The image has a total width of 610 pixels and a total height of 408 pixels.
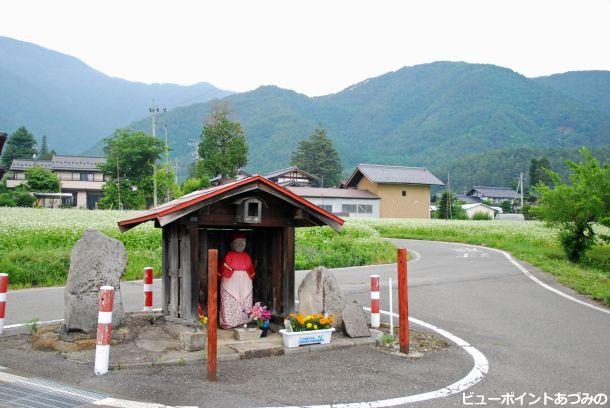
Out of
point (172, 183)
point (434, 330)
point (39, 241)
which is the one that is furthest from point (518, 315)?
point (172, 183)

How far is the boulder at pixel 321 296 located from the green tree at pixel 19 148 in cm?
7624

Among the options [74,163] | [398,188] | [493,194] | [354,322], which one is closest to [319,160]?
[398,188]

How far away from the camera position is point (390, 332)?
327 inches

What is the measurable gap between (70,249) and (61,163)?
57104mm

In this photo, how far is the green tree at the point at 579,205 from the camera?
60.7 feet

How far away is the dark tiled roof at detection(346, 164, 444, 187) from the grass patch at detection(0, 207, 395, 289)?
30.8m

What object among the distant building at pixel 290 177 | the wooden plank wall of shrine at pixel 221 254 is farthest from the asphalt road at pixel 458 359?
the distant building at pixel 290 177

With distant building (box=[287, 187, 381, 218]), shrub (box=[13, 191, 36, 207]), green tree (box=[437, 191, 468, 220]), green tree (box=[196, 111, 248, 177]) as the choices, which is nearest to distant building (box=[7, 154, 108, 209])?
green tree (box=[196, 111, 248, 177])

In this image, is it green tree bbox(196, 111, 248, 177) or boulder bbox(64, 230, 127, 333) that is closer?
boulder bbox(64, 230, 127, 333)

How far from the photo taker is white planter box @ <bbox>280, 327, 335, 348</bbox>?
7234 millimetres

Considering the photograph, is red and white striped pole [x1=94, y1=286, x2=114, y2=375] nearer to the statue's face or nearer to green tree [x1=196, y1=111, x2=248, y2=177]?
the statue's face

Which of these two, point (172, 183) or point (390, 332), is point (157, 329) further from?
point (172, 183)

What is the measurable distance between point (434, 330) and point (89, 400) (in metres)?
5.67

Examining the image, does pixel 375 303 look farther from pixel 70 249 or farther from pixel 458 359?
pixel 70 249
